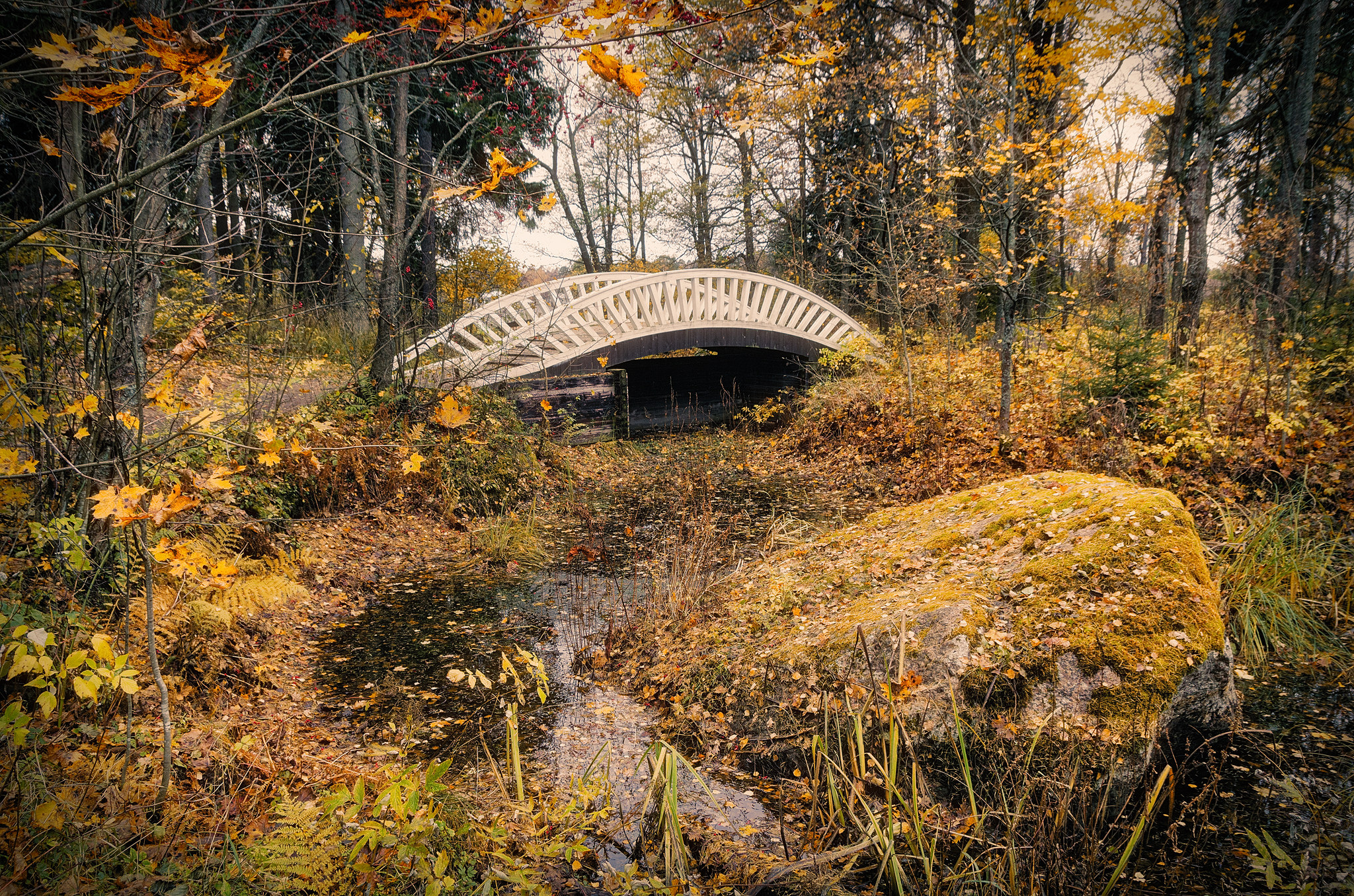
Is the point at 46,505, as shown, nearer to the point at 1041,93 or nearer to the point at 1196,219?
the point at 1041,93

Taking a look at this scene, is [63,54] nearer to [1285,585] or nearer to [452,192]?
[452,192]

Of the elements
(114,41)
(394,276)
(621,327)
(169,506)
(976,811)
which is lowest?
(976,811)

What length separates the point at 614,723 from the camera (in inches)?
159

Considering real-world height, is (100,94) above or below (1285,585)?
above

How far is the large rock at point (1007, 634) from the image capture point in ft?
10.1

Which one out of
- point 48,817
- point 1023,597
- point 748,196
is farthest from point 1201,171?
point 748,196

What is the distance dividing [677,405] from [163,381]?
12.1 meters

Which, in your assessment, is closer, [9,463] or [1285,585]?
[9,463]

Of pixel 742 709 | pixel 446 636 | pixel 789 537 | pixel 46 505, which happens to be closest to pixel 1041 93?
pixel 789 537

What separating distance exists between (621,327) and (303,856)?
981cm

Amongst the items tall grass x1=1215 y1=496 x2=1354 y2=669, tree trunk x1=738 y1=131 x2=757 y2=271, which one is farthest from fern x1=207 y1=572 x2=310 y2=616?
tree trunk x1=738 y1=131 x2=757 y2=271

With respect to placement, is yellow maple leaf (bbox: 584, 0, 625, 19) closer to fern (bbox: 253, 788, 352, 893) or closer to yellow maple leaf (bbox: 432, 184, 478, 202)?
yellow maple leaf (bbox: 432, 184, 478, 202)

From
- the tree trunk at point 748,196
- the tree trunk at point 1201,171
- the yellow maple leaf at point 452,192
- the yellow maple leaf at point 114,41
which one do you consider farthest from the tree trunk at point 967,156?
the yellow maple leaf at point 114,41

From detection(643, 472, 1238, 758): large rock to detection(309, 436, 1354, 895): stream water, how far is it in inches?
14.0
